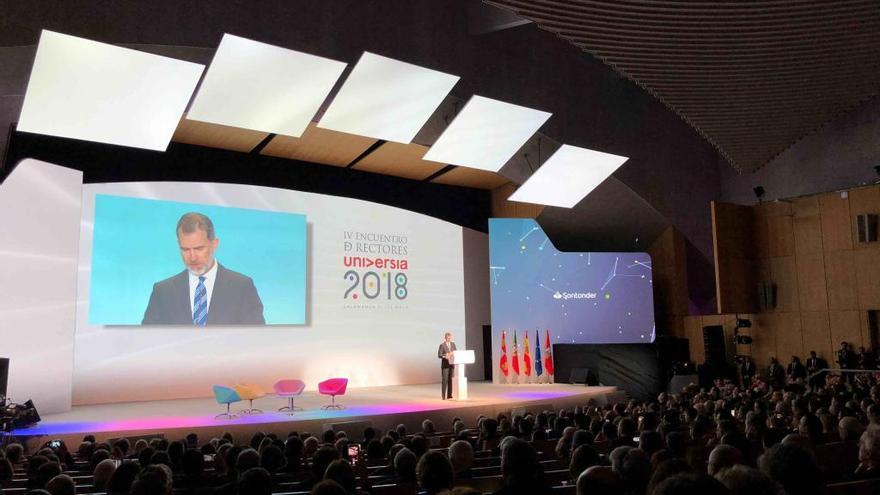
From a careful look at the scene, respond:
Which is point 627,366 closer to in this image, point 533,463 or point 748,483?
point 533,463

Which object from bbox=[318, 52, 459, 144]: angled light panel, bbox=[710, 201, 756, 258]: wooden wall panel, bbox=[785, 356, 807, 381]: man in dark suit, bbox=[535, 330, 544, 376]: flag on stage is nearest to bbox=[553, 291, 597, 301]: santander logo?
bbox=[535, 330, 544, 376]: flag on stage

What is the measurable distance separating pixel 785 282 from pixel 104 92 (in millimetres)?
12828

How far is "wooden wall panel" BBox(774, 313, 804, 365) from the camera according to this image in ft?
43.2

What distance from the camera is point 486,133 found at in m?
12.0

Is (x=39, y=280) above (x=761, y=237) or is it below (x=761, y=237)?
below

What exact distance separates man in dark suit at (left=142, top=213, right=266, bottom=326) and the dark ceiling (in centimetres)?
672

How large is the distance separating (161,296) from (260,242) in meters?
1.95

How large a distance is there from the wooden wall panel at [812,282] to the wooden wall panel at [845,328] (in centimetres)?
29

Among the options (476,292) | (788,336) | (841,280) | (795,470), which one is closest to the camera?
(795,470)

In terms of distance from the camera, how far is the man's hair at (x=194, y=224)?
37.9ft

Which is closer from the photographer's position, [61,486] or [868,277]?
[61,486]

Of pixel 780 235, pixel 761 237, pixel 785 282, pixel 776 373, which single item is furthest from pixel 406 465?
pixel 761 237

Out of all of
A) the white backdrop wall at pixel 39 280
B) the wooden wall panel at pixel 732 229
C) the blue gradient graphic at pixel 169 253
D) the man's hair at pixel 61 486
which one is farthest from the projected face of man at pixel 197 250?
the wooden wall panel at pixel 732 229

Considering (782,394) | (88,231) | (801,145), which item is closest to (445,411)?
(782,394)
